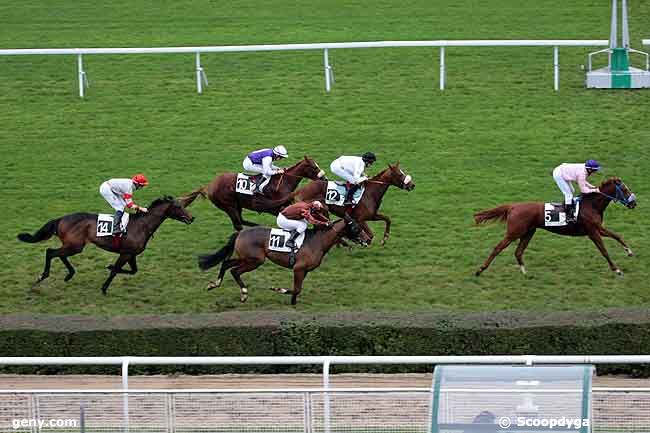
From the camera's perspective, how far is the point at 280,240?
12.5 m

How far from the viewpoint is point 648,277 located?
13102 millimetres

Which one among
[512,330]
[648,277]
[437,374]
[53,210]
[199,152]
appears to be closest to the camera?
[437,374]

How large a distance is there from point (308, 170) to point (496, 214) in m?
2.10

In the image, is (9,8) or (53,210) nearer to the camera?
(53,210)

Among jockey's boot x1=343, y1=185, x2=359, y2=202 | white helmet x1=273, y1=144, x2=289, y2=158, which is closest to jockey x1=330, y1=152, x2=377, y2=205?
jockey's boot x1=343, y1=185, x2=359, y2=202

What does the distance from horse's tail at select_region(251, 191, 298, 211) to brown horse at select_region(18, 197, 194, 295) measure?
46.9 inches

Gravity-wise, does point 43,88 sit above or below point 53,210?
above

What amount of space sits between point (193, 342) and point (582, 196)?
13.8 ft

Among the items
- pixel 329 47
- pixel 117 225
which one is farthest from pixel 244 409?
pixel 329 47

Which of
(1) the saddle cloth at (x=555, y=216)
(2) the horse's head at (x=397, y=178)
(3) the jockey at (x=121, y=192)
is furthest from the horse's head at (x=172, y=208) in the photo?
(1) the saddle cloth at (x=555, y=216)

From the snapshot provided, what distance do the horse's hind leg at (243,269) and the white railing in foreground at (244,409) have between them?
4254 mm

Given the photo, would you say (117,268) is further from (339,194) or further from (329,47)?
(329,47)

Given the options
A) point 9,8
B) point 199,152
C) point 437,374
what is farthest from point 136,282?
point 9,8

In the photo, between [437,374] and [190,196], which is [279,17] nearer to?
[190,196]
